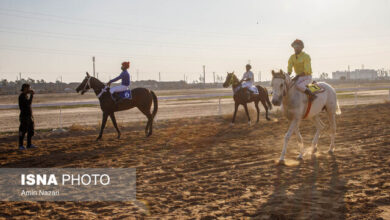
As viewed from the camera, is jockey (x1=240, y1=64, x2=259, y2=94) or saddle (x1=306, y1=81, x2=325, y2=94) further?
jockey (x1=240, y1=64, x2=259, y2=94)

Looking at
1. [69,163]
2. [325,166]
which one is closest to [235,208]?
[325,166]

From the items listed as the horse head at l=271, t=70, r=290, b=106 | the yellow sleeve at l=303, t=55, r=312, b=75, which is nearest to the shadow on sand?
the horse head at l=271, t=70, r=290, b=106

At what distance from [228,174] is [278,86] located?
7.54ft

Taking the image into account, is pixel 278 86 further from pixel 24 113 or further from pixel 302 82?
pixel 24 113

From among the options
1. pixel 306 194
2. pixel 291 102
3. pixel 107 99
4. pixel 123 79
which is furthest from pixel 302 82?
pixel 107 99

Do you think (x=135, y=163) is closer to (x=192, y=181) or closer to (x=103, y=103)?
(x=192, y=181)

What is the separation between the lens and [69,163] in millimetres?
7695

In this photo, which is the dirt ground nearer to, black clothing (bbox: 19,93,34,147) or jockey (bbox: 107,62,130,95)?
black clothing (bbox: 19,93,34,147)

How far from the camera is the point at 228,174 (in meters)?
6.33

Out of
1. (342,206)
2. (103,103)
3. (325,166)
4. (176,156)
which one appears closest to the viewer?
(342,206)

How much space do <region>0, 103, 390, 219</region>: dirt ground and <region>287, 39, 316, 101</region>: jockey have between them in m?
1.63

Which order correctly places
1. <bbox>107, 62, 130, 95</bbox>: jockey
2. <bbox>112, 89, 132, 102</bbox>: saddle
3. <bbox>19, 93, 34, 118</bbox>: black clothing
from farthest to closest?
1. <bbox>112, 89, 132, 102</bbox>: saddle
2. <bbox>107, 62, 130, 95</bbox>: jockey
3. <bbox>19, 93, 34, 118</bbox>: black clothing

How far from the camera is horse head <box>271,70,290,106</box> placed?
23.3ft

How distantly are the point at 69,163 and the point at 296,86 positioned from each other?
5560mm
